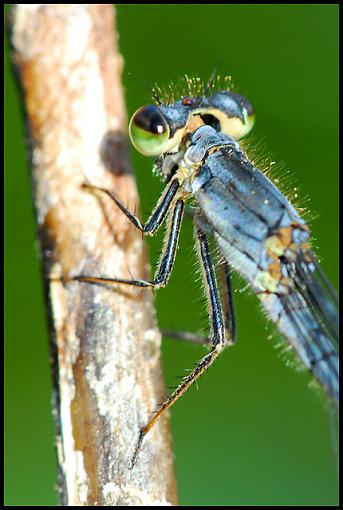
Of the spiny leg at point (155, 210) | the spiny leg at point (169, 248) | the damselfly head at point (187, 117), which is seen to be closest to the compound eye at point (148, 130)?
the damselfly head at point (187, 117)

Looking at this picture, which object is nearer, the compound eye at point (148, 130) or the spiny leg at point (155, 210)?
the spiny leg at point (155, 210)

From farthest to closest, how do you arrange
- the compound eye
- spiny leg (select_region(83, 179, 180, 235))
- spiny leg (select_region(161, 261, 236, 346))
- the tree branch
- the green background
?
the green background
spiny leg (select_region(161, 261, 236, 346))
the compound eye
spiny leg (select_region(83, 179, 180, 235))
the tree branch

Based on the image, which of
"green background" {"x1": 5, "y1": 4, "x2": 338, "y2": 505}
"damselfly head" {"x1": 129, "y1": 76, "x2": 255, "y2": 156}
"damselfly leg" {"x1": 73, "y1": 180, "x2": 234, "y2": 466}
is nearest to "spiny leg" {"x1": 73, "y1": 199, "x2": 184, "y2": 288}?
"damselfly leg" {"x1": 73, "y1": 180, "x2": 234, "y2": 466}

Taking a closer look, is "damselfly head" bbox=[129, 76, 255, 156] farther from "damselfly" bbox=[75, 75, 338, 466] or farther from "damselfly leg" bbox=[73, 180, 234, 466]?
"damselfly leg" bbox=[73, 180, 234, 466]

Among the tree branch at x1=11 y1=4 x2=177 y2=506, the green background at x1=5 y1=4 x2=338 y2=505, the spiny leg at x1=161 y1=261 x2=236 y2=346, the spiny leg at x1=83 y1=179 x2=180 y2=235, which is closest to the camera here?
the tree branch at x1=11 y1=4 x2=177 y2=506

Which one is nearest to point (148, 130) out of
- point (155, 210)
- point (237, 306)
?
point (155, 210)

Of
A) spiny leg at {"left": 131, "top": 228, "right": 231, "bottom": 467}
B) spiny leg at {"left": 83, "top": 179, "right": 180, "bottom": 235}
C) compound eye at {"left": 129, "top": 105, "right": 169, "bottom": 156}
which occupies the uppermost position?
compound eye at {"left": 129, "top": 105, "right": 169, "bottom": 156}

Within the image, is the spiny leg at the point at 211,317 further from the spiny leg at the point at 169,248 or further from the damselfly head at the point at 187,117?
the damselfly head at the point at 187,117

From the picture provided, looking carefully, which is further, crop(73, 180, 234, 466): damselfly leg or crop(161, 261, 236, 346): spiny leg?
crop(161, 261, 236, 346): spiny leg
